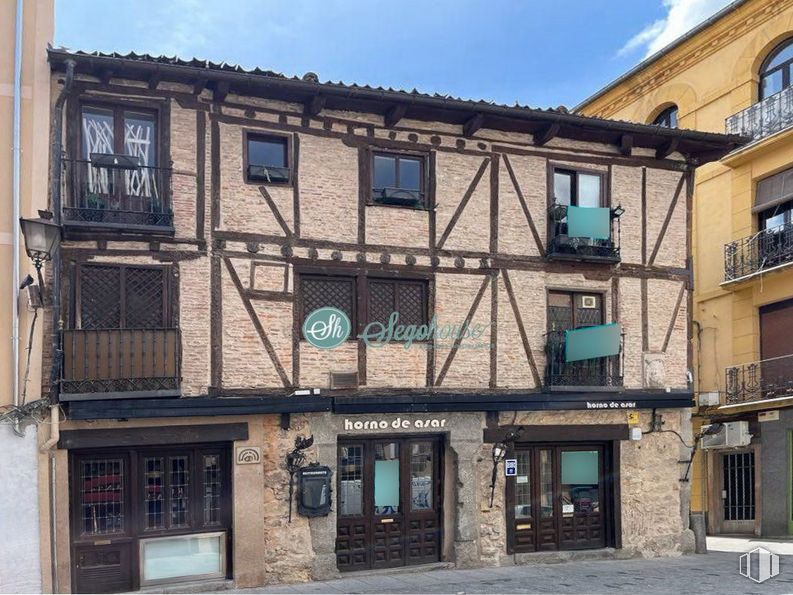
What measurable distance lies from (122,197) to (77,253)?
41.7 inches

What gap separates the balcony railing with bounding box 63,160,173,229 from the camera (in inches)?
457

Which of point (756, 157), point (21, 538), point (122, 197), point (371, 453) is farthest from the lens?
point (756, 157)

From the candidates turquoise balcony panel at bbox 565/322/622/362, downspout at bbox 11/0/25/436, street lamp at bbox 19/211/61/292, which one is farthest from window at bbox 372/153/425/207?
downspout at bbox 11/0/25/436

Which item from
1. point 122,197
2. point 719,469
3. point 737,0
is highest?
point 737,0

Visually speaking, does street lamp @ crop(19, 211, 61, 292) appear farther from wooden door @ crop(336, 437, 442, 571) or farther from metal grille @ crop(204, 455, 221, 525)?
wooden door @ crop(336, 437, 442, 571)

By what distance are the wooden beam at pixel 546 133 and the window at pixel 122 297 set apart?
23.6 feet

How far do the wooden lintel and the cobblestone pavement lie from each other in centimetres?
775

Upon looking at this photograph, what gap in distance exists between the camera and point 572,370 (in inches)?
573

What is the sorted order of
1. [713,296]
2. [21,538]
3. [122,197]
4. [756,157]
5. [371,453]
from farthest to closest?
[713,296]
[756,157]
[371,453]
[122,197]
[21,538]

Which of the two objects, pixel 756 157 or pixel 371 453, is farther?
pixel 756 157

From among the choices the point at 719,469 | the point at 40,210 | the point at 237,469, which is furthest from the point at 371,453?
the point at 719,469

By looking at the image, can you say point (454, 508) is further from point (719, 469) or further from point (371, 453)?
point (719, 469)

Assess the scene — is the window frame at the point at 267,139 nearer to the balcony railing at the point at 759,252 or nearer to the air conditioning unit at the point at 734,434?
the air conditioning unit at the point at 734,434

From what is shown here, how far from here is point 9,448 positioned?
11.0 m
